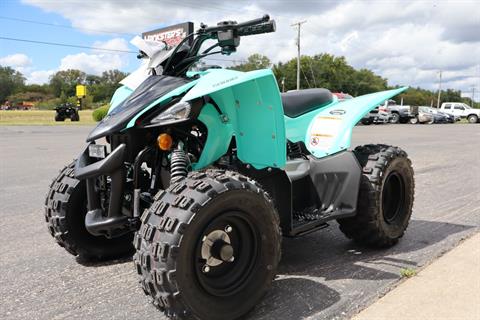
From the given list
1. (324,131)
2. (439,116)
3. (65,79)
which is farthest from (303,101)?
(65,79)

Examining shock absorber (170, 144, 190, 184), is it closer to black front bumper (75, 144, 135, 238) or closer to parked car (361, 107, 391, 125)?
black front bumper (75, 144, 135, 238)

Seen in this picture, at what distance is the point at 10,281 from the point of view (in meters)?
3.48

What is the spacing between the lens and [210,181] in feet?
8.91

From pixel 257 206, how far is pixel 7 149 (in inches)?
496

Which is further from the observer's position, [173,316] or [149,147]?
[149,147]

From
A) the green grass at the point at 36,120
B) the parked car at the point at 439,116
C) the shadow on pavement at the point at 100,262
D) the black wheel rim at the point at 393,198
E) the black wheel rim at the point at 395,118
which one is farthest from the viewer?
the parked car at the point at 439,116

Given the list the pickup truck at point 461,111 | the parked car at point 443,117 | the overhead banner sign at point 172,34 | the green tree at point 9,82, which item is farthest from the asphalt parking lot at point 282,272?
the green tree at point 9,82

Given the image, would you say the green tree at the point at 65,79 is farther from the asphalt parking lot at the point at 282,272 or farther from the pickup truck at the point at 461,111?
the asphalt parking lot at the point at 282,272

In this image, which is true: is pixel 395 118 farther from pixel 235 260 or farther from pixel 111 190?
pixel 111 190

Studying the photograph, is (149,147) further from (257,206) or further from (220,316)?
(220,316)

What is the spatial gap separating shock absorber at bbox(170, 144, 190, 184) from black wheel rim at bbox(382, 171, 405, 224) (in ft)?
7.20

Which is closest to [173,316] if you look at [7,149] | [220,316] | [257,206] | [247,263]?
[220,316]

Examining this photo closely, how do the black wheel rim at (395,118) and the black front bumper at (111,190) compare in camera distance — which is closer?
the black front bumper at (111,190)

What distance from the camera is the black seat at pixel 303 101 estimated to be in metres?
4.19
